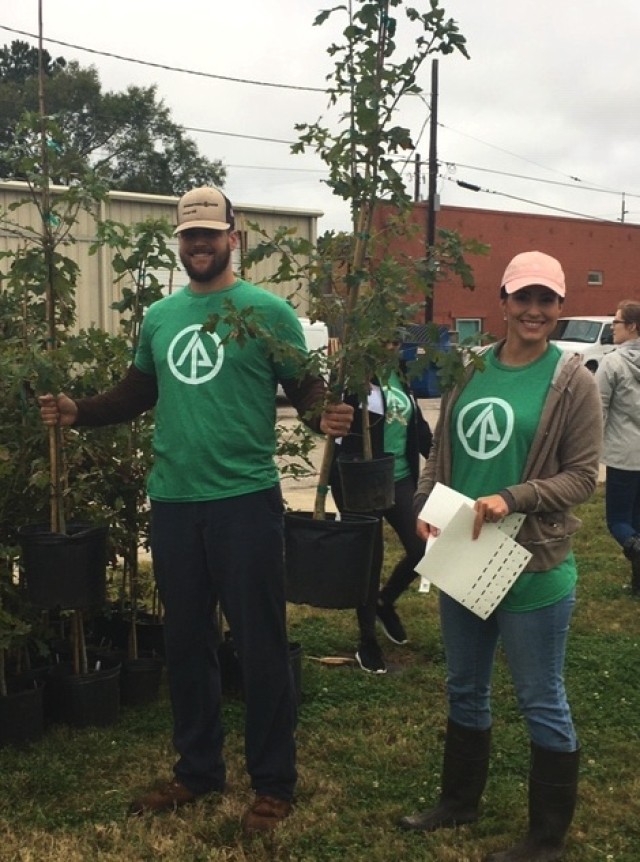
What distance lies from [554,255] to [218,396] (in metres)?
32.7

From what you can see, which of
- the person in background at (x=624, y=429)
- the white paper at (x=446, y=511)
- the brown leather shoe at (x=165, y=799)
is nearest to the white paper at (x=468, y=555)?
the white paper at (x=446, y=511)

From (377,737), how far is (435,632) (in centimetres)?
152

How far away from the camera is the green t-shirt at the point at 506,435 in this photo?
2.82m

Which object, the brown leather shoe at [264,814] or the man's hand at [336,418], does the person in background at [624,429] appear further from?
the brown leather shoe at [264,814]

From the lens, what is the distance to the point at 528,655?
284cm

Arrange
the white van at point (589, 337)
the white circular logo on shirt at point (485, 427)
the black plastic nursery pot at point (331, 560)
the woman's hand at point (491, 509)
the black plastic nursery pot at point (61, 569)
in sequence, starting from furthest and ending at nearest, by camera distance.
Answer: the white van at point (589, 337) → the black plastic nursery pot at point (61, 569) → the black plastic nursery pot at point (331, 560) → the white circular logo on shirt at point (485, 427) → the woman's hand at point (491, 509)

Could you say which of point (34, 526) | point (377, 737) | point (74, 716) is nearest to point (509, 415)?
point (377, 737)

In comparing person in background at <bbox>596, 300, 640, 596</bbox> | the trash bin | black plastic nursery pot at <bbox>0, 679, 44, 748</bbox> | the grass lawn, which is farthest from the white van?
black plastic nursery pot at <bbox>0, 679, 44, 748</bbox>

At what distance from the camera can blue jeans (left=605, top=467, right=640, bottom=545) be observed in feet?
21.0

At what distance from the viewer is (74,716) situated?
4062 mm

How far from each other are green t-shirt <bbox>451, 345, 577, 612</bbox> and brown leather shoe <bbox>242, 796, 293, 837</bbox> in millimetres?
1070

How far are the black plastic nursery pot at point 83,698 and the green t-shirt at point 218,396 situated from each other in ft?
4.10

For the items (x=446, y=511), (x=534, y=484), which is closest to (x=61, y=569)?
(x=446, y=511)

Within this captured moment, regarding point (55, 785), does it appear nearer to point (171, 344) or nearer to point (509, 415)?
point (171, 344)
